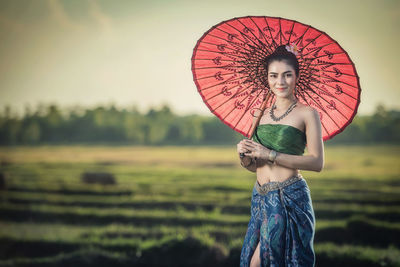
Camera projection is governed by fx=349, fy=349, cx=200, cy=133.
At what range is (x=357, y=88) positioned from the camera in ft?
4.78

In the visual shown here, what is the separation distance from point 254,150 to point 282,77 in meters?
0.32

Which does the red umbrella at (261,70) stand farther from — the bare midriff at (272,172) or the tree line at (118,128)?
the tree line at (118,128)

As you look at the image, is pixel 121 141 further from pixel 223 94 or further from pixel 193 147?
pixel 223 94

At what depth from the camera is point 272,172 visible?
1.42 metres

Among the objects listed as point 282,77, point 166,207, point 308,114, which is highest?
point 282,77

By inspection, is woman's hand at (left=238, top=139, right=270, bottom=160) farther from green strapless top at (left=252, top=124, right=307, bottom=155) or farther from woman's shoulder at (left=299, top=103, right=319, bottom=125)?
woman's shoulder at (left=299, top=103, right=319, bottom=125)

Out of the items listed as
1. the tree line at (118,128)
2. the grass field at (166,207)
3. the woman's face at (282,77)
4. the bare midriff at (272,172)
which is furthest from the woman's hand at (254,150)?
the tree line at (118,128)

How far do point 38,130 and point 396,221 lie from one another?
4945 millimetres

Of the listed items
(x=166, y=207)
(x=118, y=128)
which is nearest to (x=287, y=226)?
(x=166, y=207)

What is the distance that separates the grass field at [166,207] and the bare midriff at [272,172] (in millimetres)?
2411

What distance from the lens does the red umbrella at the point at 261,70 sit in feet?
4.73

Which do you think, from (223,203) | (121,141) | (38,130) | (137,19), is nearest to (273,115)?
(223,203)

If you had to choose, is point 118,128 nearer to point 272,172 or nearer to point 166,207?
point 166,207

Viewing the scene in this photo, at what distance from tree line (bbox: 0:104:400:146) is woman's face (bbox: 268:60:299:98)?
3.55m
